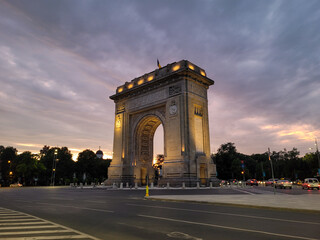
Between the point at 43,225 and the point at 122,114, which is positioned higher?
the point at 122,114

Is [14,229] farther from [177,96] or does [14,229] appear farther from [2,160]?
[2,160]

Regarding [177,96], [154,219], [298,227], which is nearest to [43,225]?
[154,219]

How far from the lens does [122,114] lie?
54.6 metres

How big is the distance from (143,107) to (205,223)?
42.8 m

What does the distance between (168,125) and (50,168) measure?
5980 centimetres

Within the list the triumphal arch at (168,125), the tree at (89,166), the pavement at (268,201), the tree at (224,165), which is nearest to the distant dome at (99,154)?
the tree at (89,166)

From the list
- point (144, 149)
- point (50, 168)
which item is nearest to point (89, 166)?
point (50, 168)

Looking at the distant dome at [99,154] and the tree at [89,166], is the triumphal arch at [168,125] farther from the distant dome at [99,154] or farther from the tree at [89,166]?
the distant dome at [99,154]

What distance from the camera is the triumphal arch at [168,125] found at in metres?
41.1

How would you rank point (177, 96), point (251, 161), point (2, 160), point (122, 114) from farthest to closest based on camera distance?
point (251, 161)
point (2, 160)
point (122, 114)
point (177, 96)

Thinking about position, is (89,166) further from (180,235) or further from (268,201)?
(180,235)

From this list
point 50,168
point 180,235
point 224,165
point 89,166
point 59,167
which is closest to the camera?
point 180,235

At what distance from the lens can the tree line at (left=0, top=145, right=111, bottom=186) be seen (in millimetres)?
75625

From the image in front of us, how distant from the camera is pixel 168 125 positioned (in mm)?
44688
